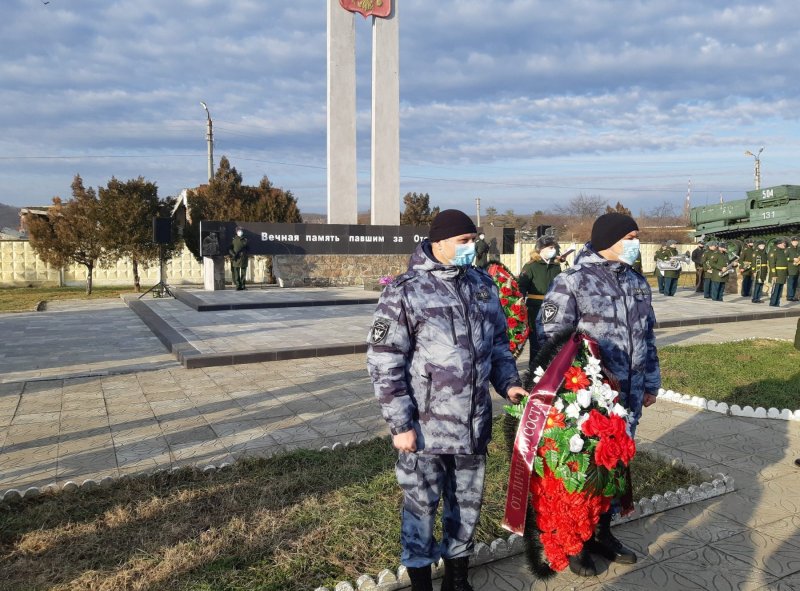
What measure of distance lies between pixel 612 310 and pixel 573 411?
669 millimetres

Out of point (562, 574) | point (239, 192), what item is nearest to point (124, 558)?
point (562, 574)

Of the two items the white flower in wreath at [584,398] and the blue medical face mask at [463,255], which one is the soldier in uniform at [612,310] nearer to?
the white flower in wreath at [584,398]

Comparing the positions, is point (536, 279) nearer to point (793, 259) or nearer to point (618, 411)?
point (618, 411)

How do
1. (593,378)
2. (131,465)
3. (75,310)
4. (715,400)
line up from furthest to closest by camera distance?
(75,310) → (715,400) → (131,465) → (593,378)

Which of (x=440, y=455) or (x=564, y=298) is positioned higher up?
(x=564, y=298)

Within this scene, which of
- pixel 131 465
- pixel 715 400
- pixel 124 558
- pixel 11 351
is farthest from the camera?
pixel 11 351

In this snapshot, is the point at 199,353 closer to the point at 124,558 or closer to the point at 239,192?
the point at 124,558

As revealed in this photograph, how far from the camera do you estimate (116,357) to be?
28.1 ft

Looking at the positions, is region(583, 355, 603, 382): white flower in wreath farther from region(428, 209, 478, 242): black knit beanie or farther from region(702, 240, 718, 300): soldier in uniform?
region(702, 240, 718, 300): soldier in uniform

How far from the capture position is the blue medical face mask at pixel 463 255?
2574 millimetres

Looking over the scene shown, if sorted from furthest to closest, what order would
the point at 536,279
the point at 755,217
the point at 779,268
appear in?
the point at 755,217 < the point at 779,268 < the point at 536,279

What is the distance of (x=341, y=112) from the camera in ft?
74.0

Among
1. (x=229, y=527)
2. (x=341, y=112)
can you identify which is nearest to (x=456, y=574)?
(x=229, y=527)

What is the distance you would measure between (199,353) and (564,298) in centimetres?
642
